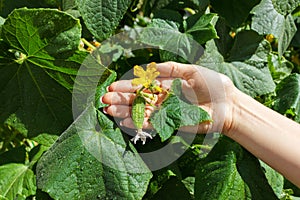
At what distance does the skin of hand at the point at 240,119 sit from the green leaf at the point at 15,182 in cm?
40

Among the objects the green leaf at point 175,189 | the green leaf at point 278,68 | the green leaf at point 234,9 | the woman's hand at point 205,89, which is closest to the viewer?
the woman's hand at point 205,89

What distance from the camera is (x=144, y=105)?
115 centimetres

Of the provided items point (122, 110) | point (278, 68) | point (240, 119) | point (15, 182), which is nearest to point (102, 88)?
point (122, 110)

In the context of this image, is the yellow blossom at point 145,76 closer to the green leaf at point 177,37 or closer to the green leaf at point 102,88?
the green leaf at point 102,88

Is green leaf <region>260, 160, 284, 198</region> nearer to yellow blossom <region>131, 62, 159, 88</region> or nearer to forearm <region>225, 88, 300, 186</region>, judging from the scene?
forearm <region>225, 88, 300, 186</region>

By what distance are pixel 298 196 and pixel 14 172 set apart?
2.47 ft

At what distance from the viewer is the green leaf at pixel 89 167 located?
1.17 metres

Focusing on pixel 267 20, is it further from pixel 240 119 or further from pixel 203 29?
pixel 240 119

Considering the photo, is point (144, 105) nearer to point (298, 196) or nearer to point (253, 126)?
point (253, 126)

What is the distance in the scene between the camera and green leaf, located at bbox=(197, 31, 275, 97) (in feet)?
4.66

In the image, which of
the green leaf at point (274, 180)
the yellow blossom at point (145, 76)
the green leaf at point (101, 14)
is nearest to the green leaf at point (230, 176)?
the green leaf at point (274, 180)

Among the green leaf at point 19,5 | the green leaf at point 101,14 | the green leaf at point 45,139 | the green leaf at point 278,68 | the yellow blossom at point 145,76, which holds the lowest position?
the green leaf at point 278,68

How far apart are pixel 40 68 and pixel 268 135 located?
0.51 m

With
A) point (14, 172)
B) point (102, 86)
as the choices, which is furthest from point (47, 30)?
point (14, 172)
